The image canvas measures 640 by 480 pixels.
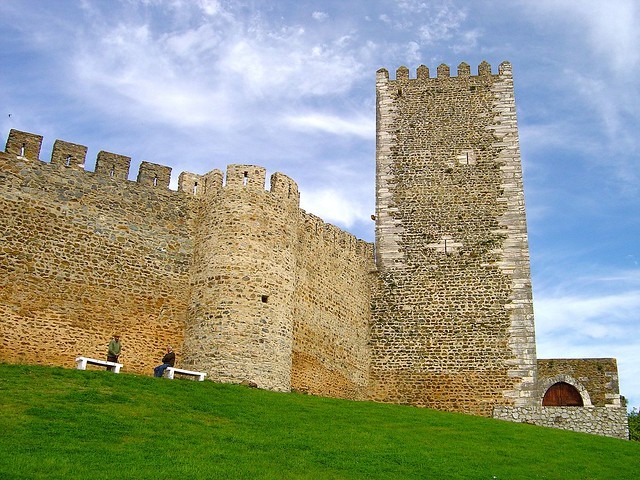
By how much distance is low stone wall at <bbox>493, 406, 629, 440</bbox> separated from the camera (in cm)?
2078

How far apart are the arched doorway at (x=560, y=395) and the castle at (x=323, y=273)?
4 centimetres

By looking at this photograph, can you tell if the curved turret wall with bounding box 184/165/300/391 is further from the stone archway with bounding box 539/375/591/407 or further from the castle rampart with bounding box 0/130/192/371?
the stone archway with bounding box 539/375/591/407

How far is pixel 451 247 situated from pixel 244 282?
7.98 meters

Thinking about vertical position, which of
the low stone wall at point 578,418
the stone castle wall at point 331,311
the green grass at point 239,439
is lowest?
the green grass at point 239,439

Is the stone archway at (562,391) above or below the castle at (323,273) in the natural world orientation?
below

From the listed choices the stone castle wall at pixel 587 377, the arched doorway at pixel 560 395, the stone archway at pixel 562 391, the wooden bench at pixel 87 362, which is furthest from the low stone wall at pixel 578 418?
the wooden bench at pixel 87 362

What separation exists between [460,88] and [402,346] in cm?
917

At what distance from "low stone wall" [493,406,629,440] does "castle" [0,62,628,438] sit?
1.7 inches

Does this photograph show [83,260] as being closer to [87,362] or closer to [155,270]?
[155,270]

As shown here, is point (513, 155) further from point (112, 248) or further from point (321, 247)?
point (112, 248)

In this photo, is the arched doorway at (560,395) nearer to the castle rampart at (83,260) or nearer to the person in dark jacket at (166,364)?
the castle rampart at (83,260)

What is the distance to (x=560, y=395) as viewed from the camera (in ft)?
78.1

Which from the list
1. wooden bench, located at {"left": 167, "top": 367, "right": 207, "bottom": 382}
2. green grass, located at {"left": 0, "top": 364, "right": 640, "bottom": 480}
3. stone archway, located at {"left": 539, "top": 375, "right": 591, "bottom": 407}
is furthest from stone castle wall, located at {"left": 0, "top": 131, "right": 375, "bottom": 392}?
stone archway, located at {"left": 539, "top": 375, "right": 591, "bottom": 407}

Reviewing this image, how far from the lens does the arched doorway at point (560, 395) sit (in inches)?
930
